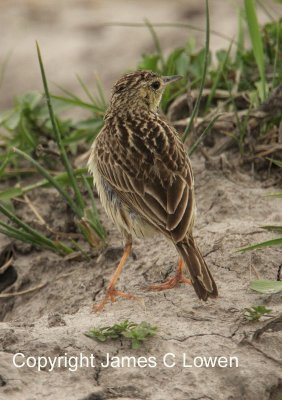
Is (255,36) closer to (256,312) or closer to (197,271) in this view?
(197,271)

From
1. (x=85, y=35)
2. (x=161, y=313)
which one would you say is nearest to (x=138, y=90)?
(x=161, y=313)

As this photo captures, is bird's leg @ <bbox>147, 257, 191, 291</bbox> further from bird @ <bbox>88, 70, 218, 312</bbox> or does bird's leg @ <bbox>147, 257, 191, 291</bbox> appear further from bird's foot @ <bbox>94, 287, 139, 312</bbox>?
bird's foot @ <bbox>94, 287, 139, 312</bbox>

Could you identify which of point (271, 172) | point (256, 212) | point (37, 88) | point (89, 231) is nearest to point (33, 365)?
point (89, 231)

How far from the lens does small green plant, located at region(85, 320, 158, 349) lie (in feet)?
15.0

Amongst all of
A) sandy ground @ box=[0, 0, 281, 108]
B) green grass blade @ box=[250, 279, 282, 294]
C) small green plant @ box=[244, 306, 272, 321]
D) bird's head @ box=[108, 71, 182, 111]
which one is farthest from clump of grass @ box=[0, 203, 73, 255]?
sandy ground @ box=[0, 0, 281, 108]

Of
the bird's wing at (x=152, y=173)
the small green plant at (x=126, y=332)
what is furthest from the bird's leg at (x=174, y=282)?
the small green plant at (x=126, y=332)

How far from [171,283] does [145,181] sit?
64 cm

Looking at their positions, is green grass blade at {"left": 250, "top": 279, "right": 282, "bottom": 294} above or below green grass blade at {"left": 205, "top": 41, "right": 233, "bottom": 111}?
below

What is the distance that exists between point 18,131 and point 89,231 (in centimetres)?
152

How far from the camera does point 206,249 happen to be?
18.9 ft

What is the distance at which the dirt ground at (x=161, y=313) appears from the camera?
4.30m

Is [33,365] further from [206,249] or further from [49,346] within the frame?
[206,249]

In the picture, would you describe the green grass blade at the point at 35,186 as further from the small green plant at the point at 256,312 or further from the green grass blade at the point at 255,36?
the small green plant at the point at 256,312

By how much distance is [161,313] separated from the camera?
5.04 metres
